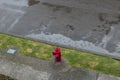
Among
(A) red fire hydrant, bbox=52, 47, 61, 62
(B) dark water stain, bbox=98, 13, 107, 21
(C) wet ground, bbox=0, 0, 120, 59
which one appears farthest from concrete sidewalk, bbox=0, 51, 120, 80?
(B) dark water stain, bbox=98, 13, 107, 21

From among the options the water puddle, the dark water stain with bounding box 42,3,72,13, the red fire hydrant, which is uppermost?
the dark water stain with bounding box 42,3,72,13

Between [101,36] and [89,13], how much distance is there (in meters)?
1.54

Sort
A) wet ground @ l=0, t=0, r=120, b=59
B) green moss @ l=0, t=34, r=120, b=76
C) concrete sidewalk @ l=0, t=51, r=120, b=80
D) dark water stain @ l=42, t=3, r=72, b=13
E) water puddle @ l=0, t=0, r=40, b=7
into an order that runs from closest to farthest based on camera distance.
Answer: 1. concrete sidewalk @ l=0, t=51, r=120, b=80
2. green moss @ l=0, t=34, r=120, b=76
3. wet ground @ l=0, t=0, r=120, b=59
4. dark water stain @ l=42, t=3, r=72, b=13
5. water puddle @ l=0, t=0, r=40, b=7

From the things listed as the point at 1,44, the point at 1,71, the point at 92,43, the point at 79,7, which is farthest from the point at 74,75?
the point at 79,7

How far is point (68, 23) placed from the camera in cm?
1120

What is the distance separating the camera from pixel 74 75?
888 cm

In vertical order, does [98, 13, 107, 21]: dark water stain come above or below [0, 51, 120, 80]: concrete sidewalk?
above

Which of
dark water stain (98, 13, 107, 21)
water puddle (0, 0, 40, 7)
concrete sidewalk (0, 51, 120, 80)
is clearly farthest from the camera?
water puddle (0, 0, 40, 7)

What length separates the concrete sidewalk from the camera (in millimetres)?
8844

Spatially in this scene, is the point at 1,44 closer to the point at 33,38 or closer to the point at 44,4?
the point at 33,38

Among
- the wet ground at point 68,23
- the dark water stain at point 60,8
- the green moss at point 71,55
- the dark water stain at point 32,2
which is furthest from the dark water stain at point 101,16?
the dark water stain at point 32,2

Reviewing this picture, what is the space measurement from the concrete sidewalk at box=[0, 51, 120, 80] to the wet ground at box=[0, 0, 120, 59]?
4.01 ft

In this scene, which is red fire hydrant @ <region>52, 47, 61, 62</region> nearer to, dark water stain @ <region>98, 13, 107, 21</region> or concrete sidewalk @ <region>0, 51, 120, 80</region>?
concrete sidewalk @ <region>0, 51, 120, 80</region>

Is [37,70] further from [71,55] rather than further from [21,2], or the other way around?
[21,2]
